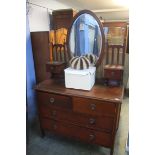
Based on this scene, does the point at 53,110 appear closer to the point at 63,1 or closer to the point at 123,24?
the point at 123,24

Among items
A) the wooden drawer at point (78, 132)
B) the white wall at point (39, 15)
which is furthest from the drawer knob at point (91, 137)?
the white wall at point (39, 15)

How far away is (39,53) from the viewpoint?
1.84 metres

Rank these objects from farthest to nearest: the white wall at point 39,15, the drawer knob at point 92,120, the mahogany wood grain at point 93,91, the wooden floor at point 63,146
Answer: the white wall at point 39,15, the wooden floor at point 63,146, the drawer knob at point 92,120, the mahogany wood grain at point 93,91

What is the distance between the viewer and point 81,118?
1430mm

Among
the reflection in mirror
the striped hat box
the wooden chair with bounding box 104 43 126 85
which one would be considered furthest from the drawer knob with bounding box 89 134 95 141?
the reflection in mirror

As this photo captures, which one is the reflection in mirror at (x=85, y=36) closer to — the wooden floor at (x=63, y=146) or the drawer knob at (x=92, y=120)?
the drawer knob at (x=92, y=120)

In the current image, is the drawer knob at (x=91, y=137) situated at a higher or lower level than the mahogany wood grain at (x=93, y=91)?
lower

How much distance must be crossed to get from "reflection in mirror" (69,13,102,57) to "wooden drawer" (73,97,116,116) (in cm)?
47

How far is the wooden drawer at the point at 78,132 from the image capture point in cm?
141

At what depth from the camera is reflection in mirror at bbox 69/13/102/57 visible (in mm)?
1463

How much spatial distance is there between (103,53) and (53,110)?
0.73m

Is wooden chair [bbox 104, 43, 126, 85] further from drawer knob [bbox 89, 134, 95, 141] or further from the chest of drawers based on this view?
drawer knob [bbox 89, 134, 95, 141]
